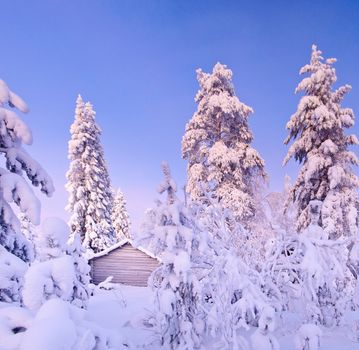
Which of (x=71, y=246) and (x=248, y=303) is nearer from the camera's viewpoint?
(x=248, y=303)

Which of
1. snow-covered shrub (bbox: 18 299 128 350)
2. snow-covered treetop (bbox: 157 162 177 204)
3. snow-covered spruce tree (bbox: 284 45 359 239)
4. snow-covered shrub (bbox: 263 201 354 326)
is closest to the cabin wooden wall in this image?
snow-covered spruce tree (bbox: 284 45 359 239)

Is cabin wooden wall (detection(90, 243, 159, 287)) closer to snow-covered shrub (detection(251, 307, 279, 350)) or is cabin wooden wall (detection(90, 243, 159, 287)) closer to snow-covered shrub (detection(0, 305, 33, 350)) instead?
snow-covered shrub (detection(251, 307, 279, 350))

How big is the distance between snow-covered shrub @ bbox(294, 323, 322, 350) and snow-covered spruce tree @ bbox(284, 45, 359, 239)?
350 inches

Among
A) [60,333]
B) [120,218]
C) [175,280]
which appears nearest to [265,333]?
[175,280]

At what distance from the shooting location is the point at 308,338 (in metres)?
8.27

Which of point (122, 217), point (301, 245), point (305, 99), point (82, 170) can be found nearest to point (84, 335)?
point (301, 245)

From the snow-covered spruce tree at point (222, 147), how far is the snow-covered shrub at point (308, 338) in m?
10.6

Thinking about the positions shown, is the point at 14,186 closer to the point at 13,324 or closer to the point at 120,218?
the point at 13,324

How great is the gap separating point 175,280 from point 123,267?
63.3ft

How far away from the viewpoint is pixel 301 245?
10008 millimetres

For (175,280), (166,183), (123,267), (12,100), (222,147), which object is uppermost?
(222,147)

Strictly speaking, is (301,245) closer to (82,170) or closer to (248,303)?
(248,303)

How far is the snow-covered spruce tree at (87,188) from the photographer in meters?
28.6

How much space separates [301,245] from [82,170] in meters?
22.9
